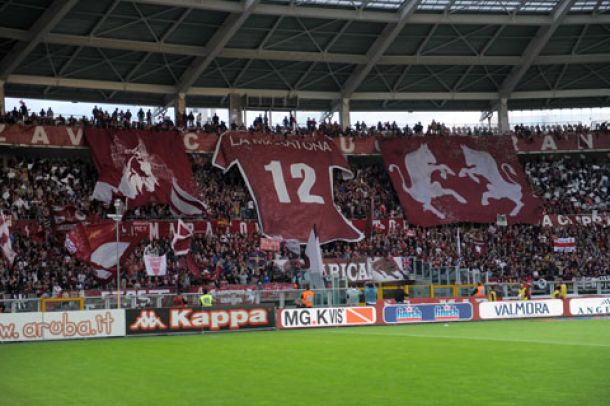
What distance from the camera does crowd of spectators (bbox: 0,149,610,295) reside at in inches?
1754

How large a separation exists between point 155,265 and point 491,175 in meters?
24.4

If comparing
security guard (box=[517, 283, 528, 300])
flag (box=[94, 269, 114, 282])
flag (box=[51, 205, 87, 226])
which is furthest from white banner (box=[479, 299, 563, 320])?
flag (box=[51, 205, 87, 226])

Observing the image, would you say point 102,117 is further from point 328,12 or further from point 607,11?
point 607,11

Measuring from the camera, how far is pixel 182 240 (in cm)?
4775

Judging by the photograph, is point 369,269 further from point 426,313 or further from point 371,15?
point 371,15

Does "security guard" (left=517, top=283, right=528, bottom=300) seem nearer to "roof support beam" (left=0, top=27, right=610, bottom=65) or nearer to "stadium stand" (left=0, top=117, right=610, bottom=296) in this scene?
"stadium stand" (left=0, top=117, right=610, bottom=296)

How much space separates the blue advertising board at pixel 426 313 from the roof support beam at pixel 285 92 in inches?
999

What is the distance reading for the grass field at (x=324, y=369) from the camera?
15.5 m

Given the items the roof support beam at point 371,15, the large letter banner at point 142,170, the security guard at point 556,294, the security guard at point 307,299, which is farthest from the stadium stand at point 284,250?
the roof support beam at point 371,15

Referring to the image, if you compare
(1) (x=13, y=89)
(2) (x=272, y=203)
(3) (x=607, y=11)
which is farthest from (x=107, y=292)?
(3) (x=607, y=11)

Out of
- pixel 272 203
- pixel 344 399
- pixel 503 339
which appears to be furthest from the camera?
pixel 272 203

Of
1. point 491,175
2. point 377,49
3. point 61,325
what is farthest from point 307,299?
point 491,175

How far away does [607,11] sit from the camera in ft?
184

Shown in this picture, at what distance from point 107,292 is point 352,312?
42.4 ft
